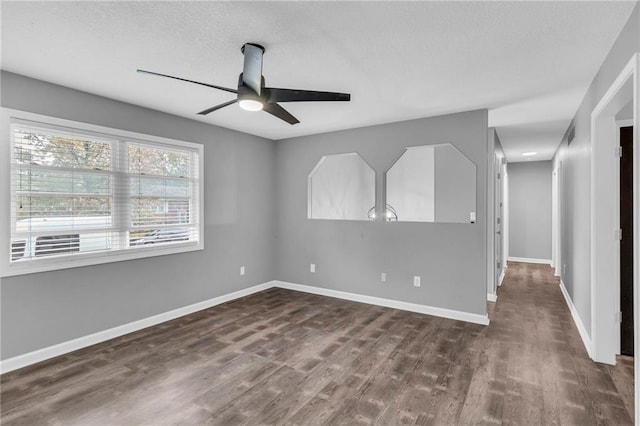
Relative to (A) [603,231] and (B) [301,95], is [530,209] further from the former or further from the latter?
(B) [301,95]

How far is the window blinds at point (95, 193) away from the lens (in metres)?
2.81

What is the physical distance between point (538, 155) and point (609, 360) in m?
5.58

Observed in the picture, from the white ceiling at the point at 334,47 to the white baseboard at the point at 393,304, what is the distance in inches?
96.6

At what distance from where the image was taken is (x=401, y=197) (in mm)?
5766

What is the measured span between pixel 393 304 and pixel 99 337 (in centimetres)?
340

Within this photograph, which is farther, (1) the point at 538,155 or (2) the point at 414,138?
(1) the point at 538,155

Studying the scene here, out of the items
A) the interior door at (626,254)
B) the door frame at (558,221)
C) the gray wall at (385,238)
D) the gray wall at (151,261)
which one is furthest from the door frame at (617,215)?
the gray wall at (151,261)

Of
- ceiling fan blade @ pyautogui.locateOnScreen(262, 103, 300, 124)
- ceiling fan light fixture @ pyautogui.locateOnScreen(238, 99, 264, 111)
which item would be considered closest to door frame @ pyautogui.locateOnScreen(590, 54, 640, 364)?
ceiling fan blade @ pyautogui.locateOnScreen(262, 103, 300, 124)

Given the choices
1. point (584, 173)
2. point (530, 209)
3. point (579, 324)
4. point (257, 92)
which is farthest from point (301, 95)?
point (530, 209)

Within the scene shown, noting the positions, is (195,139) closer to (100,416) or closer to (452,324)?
(100,416)

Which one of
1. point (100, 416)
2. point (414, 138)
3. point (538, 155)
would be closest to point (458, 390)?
point (100, 416)

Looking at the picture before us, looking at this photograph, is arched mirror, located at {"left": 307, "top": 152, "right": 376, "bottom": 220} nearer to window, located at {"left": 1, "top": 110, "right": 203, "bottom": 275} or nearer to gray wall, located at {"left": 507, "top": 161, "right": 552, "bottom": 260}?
window, located at {"left": 1, "top": 110, "right": 203, "bottom": 275}

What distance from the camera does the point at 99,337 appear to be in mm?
3244

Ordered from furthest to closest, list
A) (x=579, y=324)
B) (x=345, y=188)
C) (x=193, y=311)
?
(x=345, y=188)
(x=193, y=311)
(x=579, y=324)
